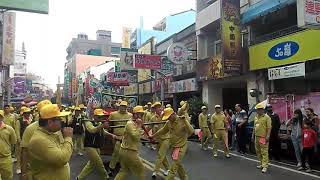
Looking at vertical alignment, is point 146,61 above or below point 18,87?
above

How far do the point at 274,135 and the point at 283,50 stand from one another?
6824 mm

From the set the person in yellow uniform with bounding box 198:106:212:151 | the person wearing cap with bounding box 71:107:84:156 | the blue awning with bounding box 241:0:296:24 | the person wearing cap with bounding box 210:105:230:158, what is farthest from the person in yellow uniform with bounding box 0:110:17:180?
the blue awning with bounding box 241:0:296:24

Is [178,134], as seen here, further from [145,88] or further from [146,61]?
[145,88]

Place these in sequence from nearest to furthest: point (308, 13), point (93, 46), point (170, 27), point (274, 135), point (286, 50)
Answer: point (308, 13) < point (274, 135) < point (286, 50) < point (170, 27) < point (93, 46)

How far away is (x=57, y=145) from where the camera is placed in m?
4.82

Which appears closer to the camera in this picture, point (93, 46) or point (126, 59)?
point (126, 59)

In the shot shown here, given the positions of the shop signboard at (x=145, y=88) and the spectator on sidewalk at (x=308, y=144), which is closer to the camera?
the spectator on sidewalk at (x=308, y=144)

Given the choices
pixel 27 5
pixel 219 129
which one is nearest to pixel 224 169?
pixel 219 129

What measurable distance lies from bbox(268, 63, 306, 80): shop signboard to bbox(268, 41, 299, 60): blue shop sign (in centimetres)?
58

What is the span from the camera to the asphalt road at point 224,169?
11.0 m

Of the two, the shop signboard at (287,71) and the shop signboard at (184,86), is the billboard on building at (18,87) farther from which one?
the shop signboard at (287,71)

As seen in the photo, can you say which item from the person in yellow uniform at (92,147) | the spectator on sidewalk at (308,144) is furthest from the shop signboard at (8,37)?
the spectator on sidewalk at (308,144)

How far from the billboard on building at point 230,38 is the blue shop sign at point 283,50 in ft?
8.22

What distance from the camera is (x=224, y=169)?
1227cm
